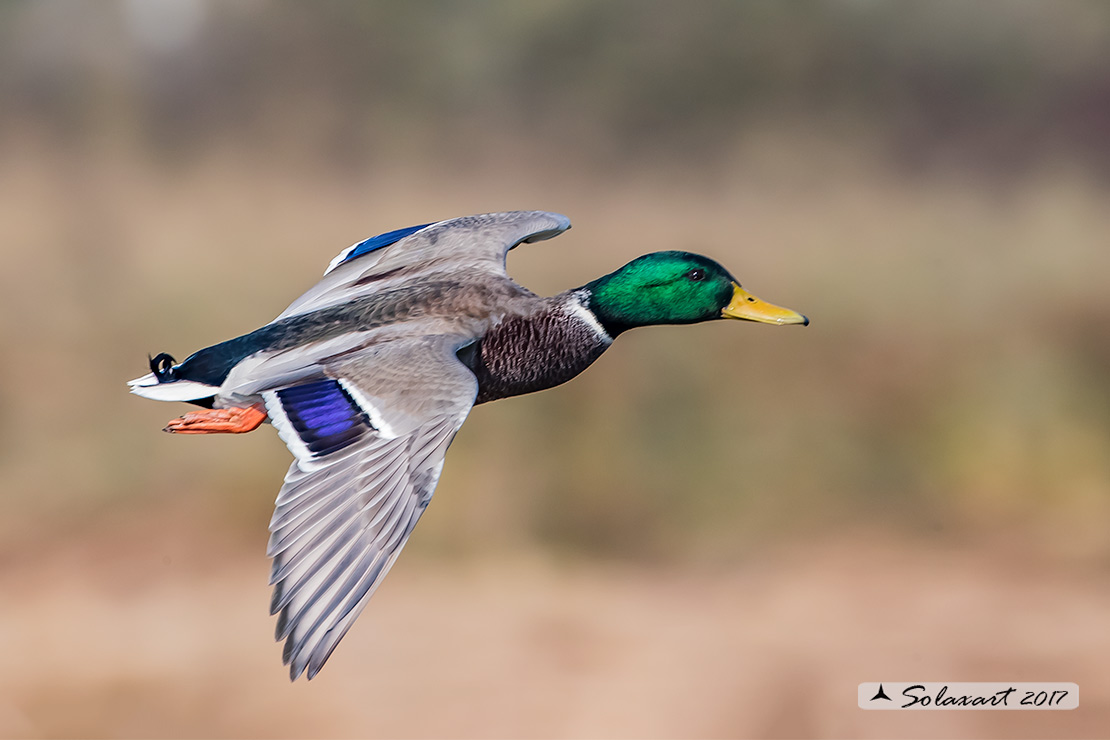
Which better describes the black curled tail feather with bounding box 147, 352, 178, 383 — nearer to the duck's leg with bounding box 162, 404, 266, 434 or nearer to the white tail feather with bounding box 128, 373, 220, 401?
the white tail feather with bounding box 128, 373, 220, 401

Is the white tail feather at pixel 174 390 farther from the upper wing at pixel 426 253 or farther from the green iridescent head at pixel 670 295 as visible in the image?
the green iridescent head at pixel 670 295

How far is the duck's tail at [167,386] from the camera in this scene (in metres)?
2.56

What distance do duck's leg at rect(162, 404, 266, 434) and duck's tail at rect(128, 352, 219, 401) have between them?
7 centimetres

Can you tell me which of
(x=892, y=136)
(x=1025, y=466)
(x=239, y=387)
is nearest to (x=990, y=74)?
(x=892, y=136)

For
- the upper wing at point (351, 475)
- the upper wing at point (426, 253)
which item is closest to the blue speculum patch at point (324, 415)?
the upper wing at point (351, 475)

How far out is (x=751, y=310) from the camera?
2.79 m

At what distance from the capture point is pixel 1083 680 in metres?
10.2

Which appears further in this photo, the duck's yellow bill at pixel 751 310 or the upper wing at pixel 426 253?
the upper wing at pixel 426 253

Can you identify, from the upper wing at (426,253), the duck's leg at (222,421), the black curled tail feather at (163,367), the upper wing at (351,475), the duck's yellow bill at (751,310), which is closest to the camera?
the upper wing at (351,475)

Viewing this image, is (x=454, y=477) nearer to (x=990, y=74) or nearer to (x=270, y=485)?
(x=270, y=485)

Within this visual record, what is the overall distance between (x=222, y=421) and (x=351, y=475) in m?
0.55

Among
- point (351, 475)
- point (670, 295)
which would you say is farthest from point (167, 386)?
point (670, 295)

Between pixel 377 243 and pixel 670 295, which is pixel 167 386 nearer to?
pixel 377 243

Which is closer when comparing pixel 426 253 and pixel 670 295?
pixel 670 295
